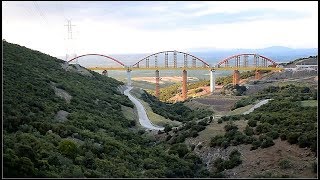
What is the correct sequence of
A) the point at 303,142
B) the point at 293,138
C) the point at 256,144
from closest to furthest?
1. the point at 303,142
2. the point at 293,138
3. the point at 256,144

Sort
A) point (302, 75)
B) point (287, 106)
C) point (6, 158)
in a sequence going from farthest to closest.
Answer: point (302, 75)
point (287, 106)
point (6, 158)

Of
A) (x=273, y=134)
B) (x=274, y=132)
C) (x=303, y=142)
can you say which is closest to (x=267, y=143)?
(x=273, y=134)

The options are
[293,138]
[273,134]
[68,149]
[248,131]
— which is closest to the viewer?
[68,149]

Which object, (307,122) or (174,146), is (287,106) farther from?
(174,146)

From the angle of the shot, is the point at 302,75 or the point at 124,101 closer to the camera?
the point at 124,101

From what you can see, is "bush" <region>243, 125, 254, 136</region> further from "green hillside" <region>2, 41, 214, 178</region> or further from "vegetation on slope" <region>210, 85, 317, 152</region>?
"green hillside" <region>2, 41, 214, 178</region>

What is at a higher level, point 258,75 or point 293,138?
point 258,75

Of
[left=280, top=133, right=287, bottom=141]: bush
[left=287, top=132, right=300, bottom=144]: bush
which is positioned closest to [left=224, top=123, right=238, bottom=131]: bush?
[left=280, top=133, right=287, bottom=141]: bush

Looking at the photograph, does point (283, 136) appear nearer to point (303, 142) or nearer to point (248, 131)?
point (303, 142)

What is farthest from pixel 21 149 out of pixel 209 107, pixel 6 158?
pixel 209 107
